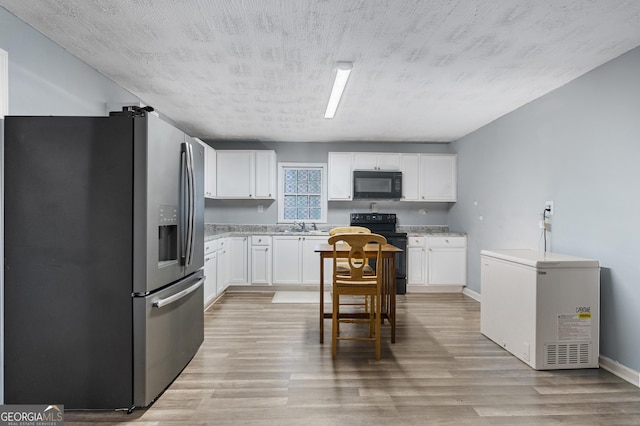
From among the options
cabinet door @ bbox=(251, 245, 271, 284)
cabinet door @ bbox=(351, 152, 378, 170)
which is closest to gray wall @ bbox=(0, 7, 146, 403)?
cabinet door @ bbox=(251, 245, 271, 284)

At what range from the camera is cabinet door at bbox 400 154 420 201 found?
555 centimetres

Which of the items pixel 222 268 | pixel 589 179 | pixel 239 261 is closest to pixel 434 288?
pixel 589 179

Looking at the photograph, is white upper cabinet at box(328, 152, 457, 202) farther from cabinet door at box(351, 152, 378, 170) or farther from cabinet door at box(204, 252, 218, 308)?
cabinet door at box(204, 252, 218, 308)

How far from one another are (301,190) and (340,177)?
717mm

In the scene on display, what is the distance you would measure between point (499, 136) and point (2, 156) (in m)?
4.70

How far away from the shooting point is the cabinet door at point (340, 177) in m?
5.54

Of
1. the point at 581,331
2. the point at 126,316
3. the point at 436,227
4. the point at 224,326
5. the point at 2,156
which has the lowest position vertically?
the point at 224,326

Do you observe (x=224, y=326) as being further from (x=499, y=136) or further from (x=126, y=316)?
(x=499, y=136)

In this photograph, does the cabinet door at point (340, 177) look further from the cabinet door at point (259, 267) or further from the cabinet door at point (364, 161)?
the cabinet door at point (259, 267)

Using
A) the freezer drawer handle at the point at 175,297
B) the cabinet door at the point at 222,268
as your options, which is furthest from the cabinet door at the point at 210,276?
the freezer drawer handle at the point at 175,297

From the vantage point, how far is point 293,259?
5262 millimetres

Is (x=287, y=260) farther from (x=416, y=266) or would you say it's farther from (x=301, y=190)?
(x=416, y=266)

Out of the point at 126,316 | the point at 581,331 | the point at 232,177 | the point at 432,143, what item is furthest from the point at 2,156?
the point at 432,143

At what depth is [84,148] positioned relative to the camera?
2014 millimetres
